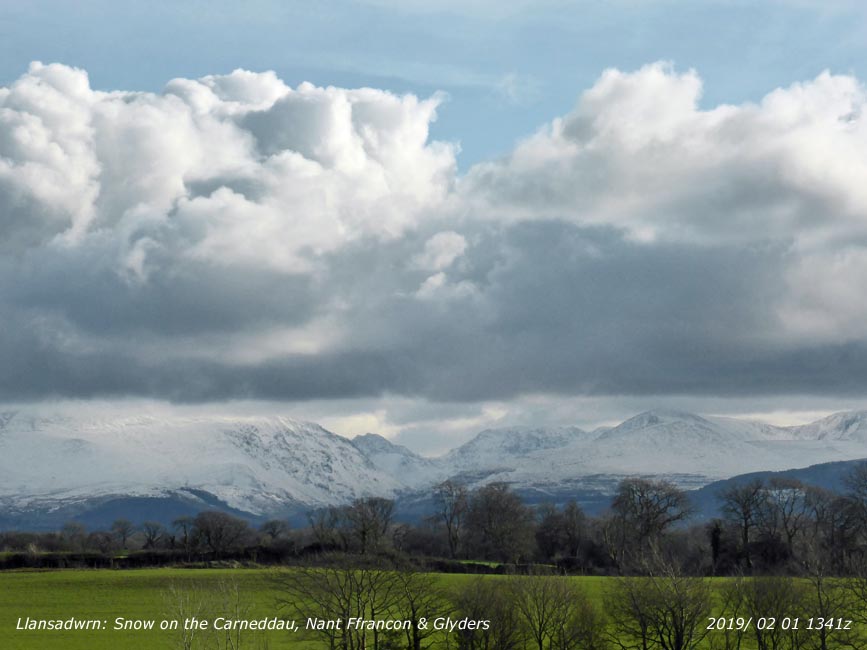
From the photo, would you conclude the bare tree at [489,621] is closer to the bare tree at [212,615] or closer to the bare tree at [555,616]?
the bare tree at [555,616]

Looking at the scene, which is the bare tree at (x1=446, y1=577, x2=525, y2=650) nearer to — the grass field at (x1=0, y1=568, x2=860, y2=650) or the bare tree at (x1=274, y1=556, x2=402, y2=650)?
the bare tree at (x1=274, y1=556, x2=402, y2=650)

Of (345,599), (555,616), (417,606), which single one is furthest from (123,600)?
(555,616)

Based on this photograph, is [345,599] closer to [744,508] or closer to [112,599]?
[112,599]

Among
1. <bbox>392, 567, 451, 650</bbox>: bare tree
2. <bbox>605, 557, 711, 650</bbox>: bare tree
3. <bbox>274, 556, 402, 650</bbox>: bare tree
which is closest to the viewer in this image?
<bbox>274, 556, 402, 650</bbox>: bare tree

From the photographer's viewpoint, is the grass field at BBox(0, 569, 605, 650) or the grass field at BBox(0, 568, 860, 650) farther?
the grass field at BBox(0, 569, 605, 650)

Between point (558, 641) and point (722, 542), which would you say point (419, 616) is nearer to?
point (558, 641)

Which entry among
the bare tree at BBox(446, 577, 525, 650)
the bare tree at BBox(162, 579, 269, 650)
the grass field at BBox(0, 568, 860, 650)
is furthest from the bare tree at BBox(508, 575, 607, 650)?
the bare tree at BBox(162, 579, 269, 650)

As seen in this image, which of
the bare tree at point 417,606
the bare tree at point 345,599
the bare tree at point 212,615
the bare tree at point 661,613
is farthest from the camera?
the bare tree at point 417,606

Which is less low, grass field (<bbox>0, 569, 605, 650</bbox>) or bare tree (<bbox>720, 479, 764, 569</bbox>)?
bare tree (<bbox>720, 479, 764, 569</bbox>)

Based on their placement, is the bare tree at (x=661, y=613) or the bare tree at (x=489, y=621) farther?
the bare tree at (x=489, y=621)

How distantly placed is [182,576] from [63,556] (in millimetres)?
29612

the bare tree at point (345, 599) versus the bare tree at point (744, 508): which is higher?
the bare tree at point (744, 508)

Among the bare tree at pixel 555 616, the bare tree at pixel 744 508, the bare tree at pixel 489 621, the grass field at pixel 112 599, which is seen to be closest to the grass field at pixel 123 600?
the grass field at pixel 112 599

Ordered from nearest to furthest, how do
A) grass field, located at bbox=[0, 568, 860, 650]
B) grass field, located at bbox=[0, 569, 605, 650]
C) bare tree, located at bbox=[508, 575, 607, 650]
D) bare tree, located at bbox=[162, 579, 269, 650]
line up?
1. bare tree, located at bbox=[162, 579, 269, 650]
2. bare tree, located at bbox=[508, 575, 607, 650]
3. grass field, located at bbox=[0, 568, 860, 650]
4. grass field, located at bbox=[0, 569, 605, 650]
